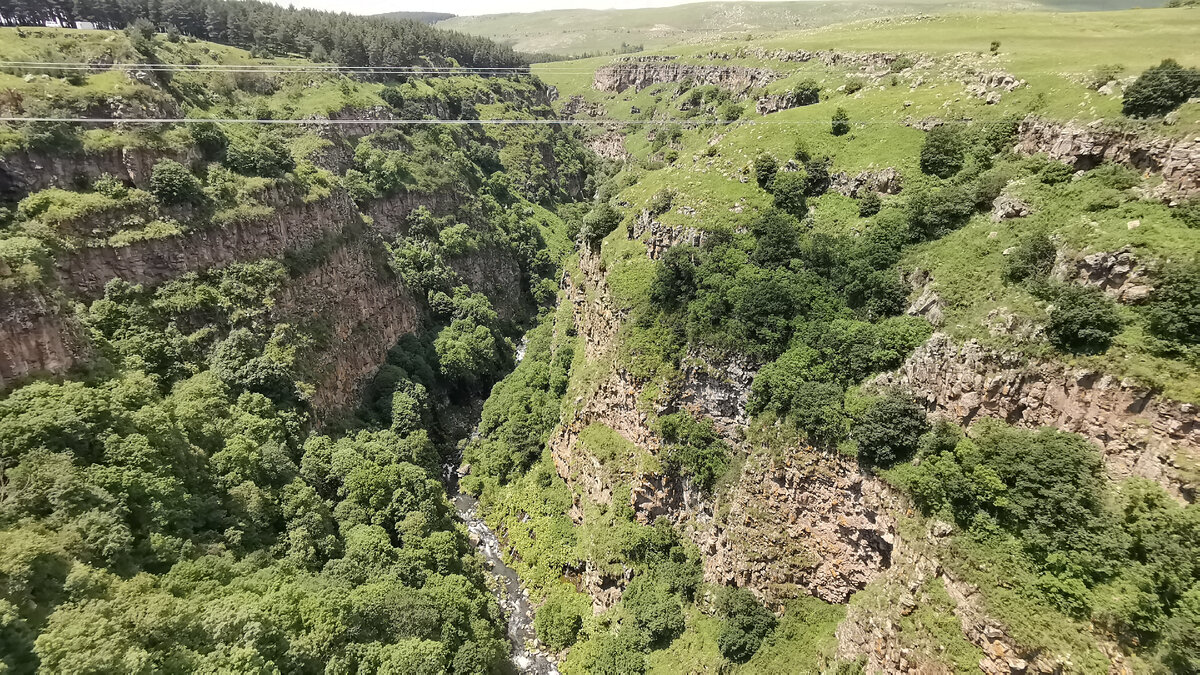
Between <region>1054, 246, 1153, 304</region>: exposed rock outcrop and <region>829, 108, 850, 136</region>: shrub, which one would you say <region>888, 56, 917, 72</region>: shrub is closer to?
<region>829, 108, 850, 136</region>: shrub

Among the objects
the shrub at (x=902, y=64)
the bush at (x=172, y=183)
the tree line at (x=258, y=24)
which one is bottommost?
the bush at (x=172, y=183)

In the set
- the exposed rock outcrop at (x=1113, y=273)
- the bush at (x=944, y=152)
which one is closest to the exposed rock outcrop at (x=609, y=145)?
the bush at (x=944, y=152)

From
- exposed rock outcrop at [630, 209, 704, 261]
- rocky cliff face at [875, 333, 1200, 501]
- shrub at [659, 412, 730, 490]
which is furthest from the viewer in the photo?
exposed rock outcrop at [630, 209, 704, 261]

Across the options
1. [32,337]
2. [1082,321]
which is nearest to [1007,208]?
[1082,321]

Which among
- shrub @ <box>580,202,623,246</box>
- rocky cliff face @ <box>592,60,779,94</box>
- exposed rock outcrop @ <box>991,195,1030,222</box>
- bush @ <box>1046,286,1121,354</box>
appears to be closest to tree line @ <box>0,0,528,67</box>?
rocky cliff face @ <box>592,60,779,94</box>

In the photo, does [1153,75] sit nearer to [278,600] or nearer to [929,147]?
[929,147]

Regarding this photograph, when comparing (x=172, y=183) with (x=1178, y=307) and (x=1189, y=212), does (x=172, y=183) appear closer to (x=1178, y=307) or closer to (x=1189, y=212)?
(x=1178, y=307)

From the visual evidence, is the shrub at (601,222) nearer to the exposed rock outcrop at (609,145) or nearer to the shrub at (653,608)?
the shrub at (653,608)
